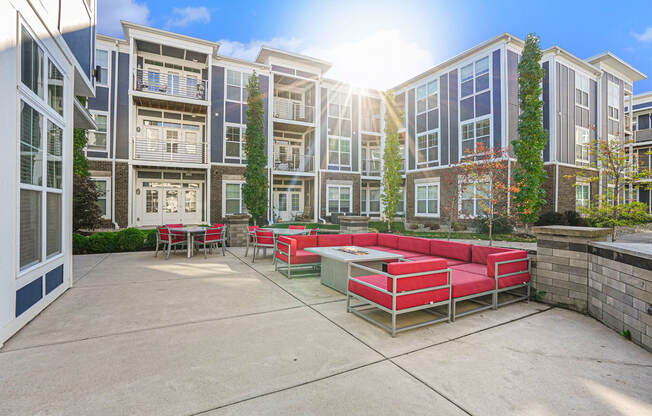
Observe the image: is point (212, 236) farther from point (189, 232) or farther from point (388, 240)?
point (388, 240)

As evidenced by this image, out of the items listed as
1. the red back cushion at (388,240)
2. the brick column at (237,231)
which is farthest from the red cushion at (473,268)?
the brick column at (237,231)

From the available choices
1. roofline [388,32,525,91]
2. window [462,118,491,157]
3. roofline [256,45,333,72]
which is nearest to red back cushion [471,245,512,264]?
window [462,118,491,157]

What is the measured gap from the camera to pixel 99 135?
48.2ft

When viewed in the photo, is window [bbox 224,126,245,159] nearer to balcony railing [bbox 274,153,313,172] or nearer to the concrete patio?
balcony railing [bbox 274,153,313,172]

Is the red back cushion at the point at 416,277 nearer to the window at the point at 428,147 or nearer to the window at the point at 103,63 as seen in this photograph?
the window at the point at 428,147

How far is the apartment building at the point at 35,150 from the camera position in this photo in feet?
11.2

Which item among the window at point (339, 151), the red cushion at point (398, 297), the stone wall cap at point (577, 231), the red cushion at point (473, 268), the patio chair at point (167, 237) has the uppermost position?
the window at point (339, 151)

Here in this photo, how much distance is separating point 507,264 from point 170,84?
17.8 m

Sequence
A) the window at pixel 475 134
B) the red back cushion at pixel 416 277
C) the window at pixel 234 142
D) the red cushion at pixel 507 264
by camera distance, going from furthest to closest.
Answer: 1. the window at pixel 234 142
2. the window at pixel 475 134
3. the red cushion at pixel 507 264
4. the red back cushion at pixel 416 277

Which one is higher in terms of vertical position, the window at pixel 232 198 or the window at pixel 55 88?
the window at pixel 55 88

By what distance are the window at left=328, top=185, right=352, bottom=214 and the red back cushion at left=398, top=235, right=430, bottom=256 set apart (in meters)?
12.4

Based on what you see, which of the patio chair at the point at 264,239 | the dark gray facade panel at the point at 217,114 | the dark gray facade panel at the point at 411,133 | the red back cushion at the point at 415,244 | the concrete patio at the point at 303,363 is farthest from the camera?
the dark gray facade panel at the point at 411,133

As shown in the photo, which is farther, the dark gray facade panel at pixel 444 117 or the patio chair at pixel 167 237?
the dark gray facade panel at pixel 444 117

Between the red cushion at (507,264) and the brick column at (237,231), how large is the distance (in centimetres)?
895
